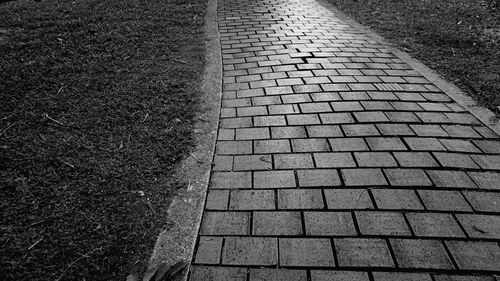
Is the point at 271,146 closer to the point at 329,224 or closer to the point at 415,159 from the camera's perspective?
the point at 329,224

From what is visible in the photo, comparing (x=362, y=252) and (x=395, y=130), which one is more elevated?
(x=395, y=130)

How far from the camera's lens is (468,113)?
2.64 metres

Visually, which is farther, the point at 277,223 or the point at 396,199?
the point at 396,199

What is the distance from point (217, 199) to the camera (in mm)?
1888

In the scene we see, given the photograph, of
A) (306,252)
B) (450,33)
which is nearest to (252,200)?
(306,252)

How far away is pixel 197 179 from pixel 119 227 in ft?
1.85

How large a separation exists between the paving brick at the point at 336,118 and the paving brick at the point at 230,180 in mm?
926

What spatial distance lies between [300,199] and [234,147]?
71 centimetres

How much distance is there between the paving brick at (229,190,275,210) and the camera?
5.98 feet

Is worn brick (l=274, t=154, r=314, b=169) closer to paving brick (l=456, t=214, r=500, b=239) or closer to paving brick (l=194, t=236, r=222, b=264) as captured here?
paving brick (l=194, t=236, r=222, b=264)

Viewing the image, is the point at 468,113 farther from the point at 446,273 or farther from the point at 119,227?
the point at 119,227

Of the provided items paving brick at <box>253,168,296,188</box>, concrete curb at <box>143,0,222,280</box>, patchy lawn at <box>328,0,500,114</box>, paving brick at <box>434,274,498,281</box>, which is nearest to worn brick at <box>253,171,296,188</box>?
paving brick at <box>253,168,296,188</box>

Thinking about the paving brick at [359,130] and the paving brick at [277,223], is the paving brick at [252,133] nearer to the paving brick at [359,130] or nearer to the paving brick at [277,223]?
the paving brick at [359,130]

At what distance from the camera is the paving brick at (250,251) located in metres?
1.51
